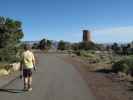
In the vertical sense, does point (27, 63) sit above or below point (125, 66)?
above

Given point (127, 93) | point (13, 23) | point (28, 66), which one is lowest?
point (127, 93)

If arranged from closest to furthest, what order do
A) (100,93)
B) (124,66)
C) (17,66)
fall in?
1. (100,93)
2. (124,66)
3. (17,66)

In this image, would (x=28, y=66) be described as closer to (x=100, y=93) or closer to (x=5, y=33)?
(x=100, y=93)

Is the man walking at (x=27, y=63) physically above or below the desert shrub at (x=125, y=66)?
above

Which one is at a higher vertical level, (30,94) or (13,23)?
(13,23)

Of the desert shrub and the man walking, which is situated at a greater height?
the man walking

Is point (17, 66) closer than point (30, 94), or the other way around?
point (30, 94)

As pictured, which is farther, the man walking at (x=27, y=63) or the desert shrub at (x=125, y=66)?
the desert shrub at (x=125, y=66)

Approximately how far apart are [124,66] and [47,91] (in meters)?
12.5

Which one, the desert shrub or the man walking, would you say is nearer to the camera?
the man walking

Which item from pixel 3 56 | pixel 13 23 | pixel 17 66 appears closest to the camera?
pixel 17 66

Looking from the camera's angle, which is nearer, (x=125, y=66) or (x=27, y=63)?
(x=27, y=63)

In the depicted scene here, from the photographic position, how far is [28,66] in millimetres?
12883

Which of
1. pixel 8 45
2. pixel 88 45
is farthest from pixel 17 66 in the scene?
pixel 88 45
